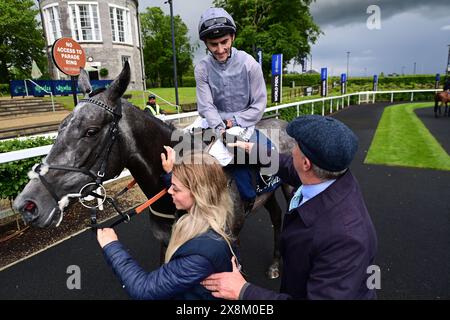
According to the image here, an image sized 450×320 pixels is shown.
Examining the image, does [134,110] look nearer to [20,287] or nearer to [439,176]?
[20,287]

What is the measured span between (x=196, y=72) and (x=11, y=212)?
12.7 ft

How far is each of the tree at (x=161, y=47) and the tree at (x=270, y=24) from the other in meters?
20.2

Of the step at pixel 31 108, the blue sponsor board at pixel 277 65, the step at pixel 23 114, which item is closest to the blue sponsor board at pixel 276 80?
the blue sponsor board at pixel 277 65

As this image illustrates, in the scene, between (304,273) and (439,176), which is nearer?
(304,273)

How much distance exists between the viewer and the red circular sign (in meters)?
6.55

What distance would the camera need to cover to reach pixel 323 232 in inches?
51.6

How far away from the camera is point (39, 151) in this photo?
4.07 meters

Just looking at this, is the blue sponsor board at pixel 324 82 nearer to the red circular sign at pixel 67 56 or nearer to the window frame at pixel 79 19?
the red circular sign at pixel 67 56

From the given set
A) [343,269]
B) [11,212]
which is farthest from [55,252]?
[343,269]

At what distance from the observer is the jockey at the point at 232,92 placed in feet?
8.22

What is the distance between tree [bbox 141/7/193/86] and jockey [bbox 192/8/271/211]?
51.5 m

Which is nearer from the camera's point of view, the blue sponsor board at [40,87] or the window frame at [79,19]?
the blue sponsor board at [40,87]

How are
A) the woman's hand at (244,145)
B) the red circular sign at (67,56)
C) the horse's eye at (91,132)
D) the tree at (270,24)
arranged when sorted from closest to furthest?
1. the horse's eye at (91,132)
2. the woman's hand at (244,145)
3. the red circular sign at (67,56)
4. the tree at (270,24)

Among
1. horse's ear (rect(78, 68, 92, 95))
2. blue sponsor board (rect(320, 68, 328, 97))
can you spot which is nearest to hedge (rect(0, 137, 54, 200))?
horse's ear (rect(78, 68, 92, 95))
